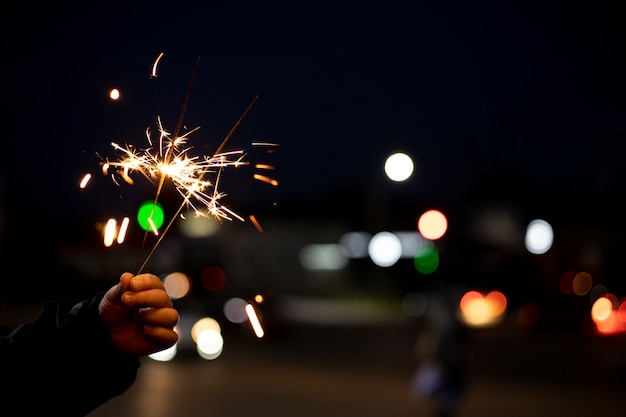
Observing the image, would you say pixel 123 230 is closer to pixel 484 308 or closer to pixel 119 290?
pixel 119 290

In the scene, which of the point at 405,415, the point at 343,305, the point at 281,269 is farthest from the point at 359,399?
the point at 281,269

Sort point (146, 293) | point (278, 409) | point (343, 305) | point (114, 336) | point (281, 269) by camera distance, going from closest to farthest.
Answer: point (146, 293) → point (114, 336) → point (278, 409) → point (343, 305) → point (281, 269)

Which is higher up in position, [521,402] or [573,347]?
[573,347]

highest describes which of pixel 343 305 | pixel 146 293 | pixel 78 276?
pixel 343 305

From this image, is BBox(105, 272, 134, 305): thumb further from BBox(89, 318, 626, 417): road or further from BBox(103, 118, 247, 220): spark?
BBox(89, 318, 626, 417): road

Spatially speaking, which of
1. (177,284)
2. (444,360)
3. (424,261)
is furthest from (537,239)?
(444,360)

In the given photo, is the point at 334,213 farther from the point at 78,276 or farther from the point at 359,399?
the point at 359,399

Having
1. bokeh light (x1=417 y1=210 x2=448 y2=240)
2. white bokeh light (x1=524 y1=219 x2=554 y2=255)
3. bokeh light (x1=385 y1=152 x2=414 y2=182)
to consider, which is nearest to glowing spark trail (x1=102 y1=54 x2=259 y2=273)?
bokeh light (x1=385 y1=152 x2=414 y2=182)

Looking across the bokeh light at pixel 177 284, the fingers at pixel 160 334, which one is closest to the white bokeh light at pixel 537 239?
the bokeh light at pixel 177 284
